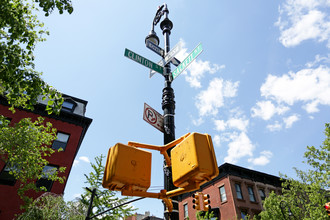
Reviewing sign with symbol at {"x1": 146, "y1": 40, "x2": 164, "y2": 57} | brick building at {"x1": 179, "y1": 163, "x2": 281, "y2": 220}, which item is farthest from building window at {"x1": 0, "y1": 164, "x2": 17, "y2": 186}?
brick building at {"x1": 179, "y1": 163, "x2": 281, "y2": 220}

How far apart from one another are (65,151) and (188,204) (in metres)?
19.5

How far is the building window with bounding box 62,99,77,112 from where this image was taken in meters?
21.3

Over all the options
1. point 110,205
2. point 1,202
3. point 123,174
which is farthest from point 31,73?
point 1,202

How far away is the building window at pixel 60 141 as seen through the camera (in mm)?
18558

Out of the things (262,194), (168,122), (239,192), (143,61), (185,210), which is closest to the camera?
(168,122)

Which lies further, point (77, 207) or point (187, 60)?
point (77, 207)

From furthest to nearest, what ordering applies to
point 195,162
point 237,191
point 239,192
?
point 239,192 → point 237,191 → point 195,162

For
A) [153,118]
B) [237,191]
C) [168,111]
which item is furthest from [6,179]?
[237,191]

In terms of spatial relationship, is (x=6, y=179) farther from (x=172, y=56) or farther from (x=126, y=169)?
(x=126, y=169)

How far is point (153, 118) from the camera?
347 cm

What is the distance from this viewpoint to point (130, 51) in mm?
4277

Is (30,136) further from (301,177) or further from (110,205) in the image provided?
(301,177)

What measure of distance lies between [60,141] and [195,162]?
2025 cm

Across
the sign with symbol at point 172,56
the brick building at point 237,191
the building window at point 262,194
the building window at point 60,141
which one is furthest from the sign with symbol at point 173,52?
the building window at point 262,194
